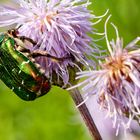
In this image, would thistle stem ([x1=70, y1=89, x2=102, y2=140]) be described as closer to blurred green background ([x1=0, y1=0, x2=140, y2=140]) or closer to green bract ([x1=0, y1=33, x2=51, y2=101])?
green bract ([x1=0, y1=33, x2=51, y2=101])

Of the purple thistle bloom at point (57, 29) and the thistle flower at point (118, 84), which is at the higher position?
the purple thistle bloom at point (57, 29)

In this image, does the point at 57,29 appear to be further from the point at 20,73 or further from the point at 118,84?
the point at 118,84

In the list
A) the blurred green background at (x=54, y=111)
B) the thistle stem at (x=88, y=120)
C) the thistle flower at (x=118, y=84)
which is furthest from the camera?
the blurred green background at (x=54, y=111)

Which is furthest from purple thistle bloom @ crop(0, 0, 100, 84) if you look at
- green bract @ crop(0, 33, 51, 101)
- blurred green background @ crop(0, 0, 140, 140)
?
blurred green background @ crop(0, 0, 140, 140)

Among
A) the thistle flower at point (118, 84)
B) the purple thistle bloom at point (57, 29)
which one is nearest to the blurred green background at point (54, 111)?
the purple thistle bloom at point (57, 29)

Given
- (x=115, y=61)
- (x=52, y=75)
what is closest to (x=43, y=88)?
(x=52, y=75)

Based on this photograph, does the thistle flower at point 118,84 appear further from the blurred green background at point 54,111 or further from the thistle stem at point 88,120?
the blurred green background at point 54,111

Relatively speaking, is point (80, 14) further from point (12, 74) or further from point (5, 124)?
point (5, 124)
